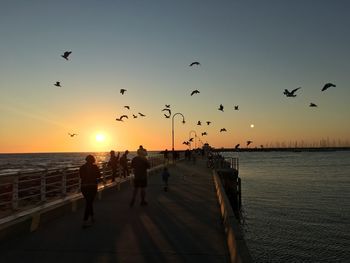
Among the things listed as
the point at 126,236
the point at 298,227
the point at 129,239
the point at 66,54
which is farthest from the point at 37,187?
the point at 298,227

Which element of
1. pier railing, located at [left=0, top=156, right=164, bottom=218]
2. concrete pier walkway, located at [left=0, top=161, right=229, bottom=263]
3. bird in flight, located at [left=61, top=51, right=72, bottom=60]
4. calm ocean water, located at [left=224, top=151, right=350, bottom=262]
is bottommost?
calm ocean water, located at [left=224, top=151, right=350, bottom=262]

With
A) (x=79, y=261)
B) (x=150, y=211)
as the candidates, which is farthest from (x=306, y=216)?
(x=79, y=261)

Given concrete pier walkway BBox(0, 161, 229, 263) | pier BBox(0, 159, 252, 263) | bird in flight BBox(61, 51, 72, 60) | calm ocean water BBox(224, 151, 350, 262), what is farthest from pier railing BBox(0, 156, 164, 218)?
calm ocean water BBox(224, 151, 350, 262)

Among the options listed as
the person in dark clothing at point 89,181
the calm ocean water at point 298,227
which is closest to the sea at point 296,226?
the calm ocean water at point 298,227

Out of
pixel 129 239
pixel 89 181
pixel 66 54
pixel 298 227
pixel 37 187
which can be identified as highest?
pixel 66 54

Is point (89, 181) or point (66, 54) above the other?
point (66, 54)

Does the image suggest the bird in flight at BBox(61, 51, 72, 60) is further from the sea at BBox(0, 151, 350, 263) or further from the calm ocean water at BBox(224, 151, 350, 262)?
the calm ocean water at BBox(224, 151, 350, 262)

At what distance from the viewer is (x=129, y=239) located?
9109mm

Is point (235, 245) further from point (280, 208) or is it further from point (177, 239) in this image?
point (280, 208)

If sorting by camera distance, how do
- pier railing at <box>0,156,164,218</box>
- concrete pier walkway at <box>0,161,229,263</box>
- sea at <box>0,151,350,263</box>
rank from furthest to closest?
sea at <box>0,151,350,263</box> → pier railing at <box>0,156,164,218</box> → concrete pier walkway at <box>0,161,229,263</box>

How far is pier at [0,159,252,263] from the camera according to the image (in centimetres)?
763

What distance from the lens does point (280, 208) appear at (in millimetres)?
33281

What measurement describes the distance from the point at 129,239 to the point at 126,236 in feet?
1.10

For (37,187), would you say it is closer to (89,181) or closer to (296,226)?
(89,181)
